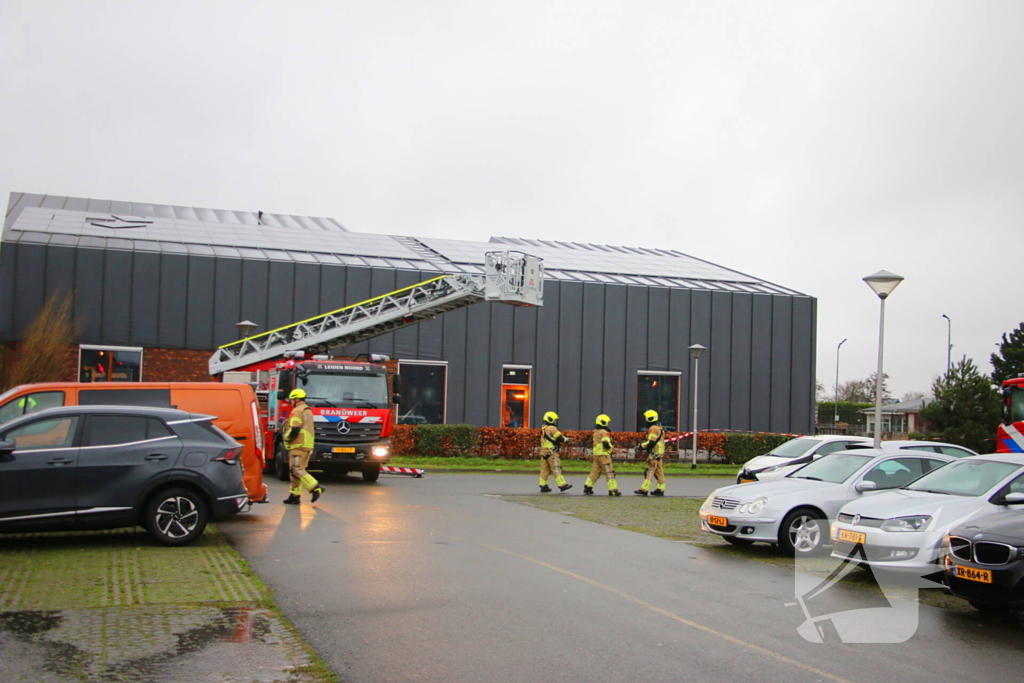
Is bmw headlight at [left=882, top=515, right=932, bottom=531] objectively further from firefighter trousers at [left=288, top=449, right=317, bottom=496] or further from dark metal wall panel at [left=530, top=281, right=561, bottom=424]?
dark metal wall panel at [left=530, top=281, right=561, bottom=424]

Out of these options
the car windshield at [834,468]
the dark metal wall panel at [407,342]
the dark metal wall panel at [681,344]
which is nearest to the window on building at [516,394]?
the dark metal wall panel at [407,342]

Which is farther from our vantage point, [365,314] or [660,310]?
[660,310]

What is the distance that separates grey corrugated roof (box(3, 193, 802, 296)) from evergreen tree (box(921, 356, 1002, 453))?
9044 millimetres

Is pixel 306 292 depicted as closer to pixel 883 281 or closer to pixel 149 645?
pixel 883 281

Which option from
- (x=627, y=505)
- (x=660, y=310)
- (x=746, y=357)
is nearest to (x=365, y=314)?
(x=627, y=505)

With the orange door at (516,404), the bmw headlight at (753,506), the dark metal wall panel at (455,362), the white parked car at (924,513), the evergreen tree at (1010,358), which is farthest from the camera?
the evergreen tree at (1010,358)

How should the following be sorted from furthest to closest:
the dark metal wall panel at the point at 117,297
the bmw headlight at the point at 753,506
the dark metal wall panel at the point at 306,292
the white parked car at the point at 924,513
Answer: the dark metal wall panel at the point at 306,292 < the dark metal wall panel at the point at 117,297 < the bmw headlight at the point at 753,506 < the white parked car at the point at 924,513

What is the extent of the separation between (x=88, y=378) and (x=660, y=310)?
72.4ft

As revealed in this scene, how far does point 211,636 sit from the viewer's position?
7.04 metres

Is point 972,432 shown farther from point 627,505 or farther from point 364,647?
point 364,647

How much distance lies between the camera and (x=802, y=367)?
40.6m

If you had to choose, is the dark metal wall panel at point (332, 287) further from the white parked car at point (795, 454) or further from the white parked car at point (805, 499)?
the white parked car at point (805, 499)

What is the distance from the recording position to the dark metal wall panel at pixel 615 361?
1484 inches

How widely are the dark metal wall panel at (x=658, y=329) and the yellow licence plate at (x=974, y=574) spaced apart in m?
30.0
